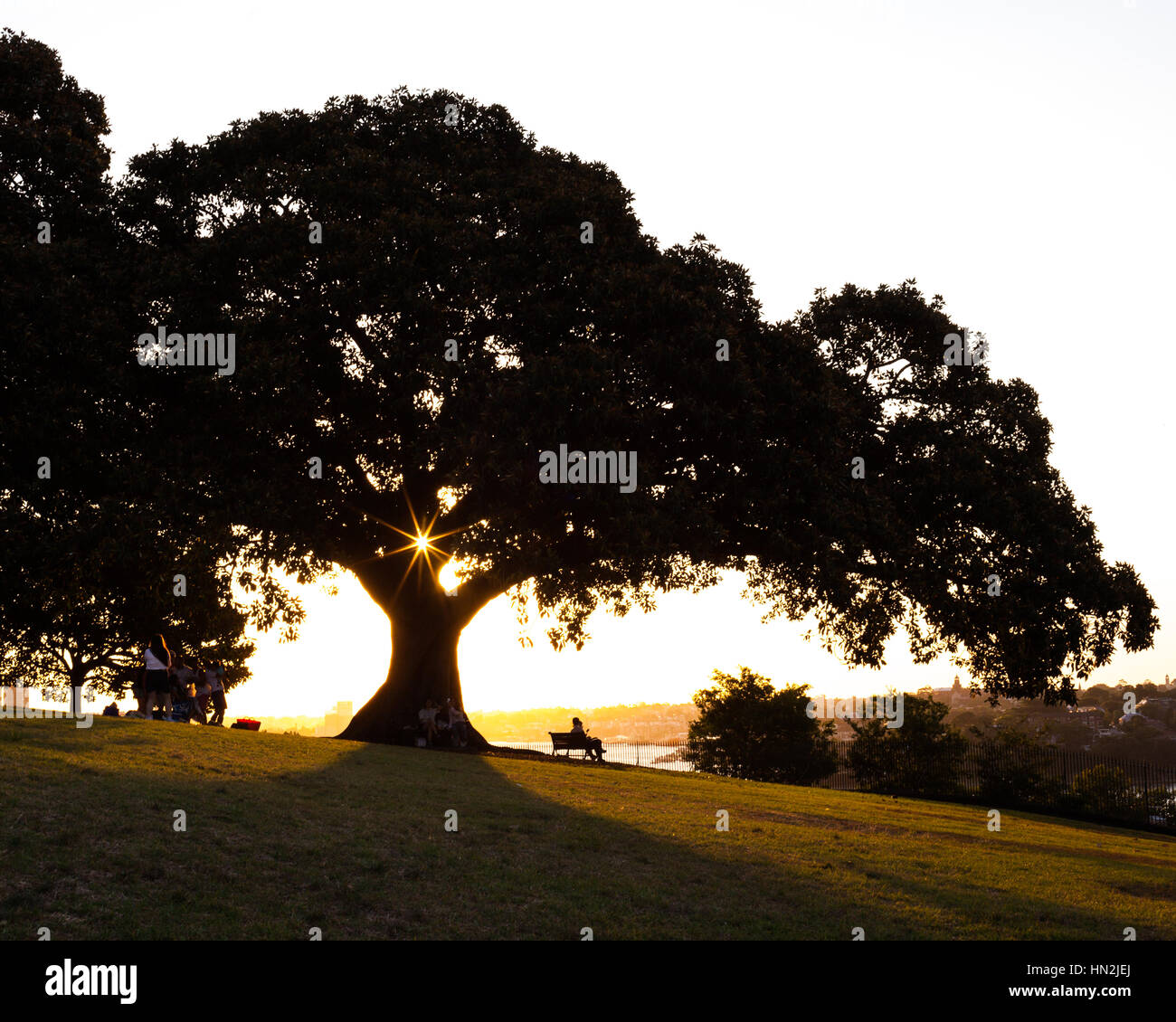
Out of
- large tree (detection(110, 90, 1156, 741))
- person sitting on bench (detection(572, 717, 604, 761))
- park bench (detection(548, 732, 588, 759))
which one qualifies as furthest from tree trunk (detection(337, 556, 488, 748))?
person sitting on bench (detection(572, 717, 604, 761))

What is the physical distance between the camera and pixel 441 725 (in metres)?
26.8

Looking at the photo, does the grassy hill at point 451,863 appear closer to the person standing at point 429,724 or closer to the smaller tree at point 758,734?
the person standing at point 429,724

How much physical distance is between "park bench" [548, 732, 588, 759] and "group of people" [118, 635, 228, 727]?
950cm

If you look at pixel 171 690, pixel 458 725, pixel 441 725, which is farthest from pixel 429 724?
pixel 171 690

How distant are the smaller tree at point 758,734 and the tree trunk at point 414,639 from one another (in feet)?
43.2

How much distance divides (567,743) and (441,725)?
504 centimetres

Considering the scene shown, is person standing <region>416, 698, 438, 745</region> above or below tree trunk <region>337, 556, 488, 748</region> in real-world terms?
below

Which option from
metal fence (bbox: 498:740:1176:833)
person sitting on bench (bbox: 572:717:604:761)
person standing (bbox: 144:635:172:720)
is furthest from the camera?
metal fence (bbox: 498:740:1176:833)

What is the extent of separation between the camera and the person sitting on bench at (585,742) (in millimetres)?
30028

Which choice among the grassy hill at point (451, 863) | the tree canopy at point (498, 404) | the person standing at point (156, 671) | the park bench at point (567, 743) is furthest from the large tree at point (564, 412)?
the grassy hill at point (451, 863)

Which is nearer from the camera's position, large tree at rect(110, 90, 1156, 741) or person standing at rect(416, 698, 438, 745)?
large tree at rect(110, 90, 1156, 741)

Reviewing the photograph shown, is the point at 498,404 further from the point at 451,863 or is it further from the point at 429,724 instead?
the point at 451,863

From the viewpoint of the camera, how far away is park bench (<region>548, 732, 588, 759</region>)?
30.3 metres

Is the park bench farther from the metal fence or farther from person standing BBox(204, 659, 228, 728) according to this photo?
person standing BBox(204, 659, 228, 728)
